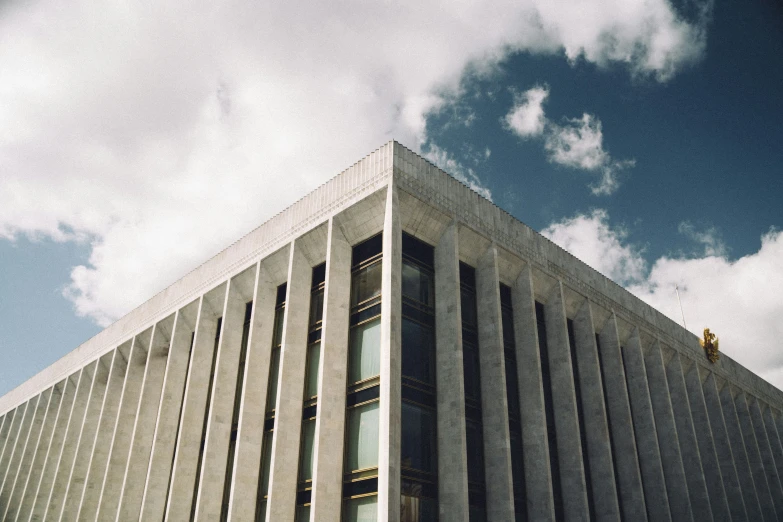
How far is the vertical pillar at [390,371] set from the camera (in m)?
20.3

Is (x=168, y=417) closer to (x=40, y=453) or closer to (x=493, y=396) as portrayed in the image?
(x=493, y=396)

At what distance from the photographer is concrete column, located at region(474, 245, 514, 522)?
24.2 m

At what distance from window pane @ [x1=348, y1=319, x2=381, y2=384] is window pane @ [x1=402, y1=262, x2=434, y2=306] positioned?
2.16 meters

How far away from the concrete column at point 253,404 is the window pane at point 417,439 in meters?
7.87

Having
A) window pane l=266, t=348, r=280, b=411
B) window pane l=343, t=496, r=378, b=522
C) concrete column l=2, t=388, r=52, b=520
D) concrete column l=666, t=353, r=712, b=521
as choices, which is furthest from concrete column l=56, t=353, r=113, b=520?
concrete column l=666, t=353, r=712, b=521

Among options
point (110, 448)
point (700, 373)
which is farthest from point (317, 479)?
point (700, 373)

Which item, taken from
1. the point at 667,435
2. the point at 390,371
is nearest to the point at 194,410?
the point at 390,371

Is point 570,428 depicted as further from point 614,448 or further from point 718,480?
point 718,480

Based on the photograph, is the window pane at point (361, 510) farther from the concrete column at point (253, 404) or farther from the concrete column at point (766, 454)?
the concrete column at point (766, 454)

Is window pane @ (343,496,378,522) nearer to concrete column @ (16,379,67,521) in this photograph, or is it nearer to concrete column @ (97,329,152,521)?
concrete column @ (97,329,152,521)

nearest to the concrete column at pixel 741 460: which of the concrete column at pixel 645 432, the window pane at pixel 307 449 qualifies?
the concrete column at pixel 645 432

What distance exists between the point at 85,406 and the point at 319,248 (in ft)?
93.4

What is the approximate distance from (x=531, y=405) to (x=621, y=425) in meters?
10.1

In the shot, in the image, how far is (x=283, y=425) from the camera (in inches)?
987
